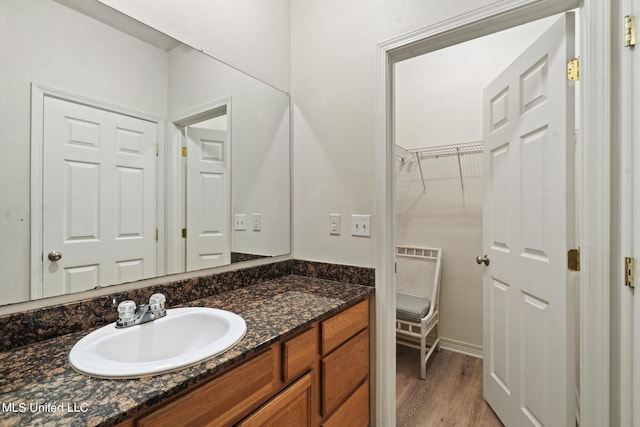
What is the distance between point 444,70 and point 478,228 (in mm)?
1381

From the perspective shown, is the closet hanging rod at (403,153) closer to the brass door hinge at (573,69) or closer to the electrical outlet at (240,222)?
the brass door hinge at (573,69)

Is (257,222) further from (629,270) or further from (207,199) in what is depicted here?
(629,270)

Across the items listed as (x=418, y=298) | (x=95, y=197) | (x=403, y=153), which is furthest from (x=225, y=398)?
(x=403, y=153)

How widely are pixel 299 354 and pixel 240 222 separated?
75 cm

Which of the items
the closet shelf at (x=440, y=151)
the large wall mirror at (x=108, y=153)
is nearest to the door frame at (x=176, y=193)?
the large wall mirror at (x=108, y=153)

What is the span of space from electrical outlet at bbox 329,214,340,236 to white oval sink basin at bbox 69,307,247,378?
717mm

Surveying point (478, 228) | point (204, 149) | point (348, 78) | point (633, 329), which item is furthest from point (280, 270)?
point (478, 228)

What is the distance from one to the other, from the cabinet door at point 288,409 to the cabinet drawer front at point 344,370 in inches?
4.0

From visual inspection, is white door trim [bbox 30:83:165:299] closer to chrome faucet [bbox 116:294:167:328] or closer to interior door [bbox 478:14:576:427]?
chrome faucet [bbox 116:294:167:328]

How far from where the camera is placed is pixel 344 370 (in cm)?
126

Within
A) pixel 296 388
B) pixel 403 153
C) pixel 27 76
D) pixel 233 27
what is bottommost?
pixel 296 388

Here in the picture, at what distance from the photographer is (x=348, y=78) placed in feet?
5.09

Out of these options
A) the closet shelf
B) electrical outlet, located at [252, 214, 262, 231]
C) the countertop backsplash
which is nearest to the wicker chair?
the closet shelf

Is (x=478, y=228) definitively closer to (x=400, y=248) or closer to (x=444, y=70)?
(x=400, y=248)
